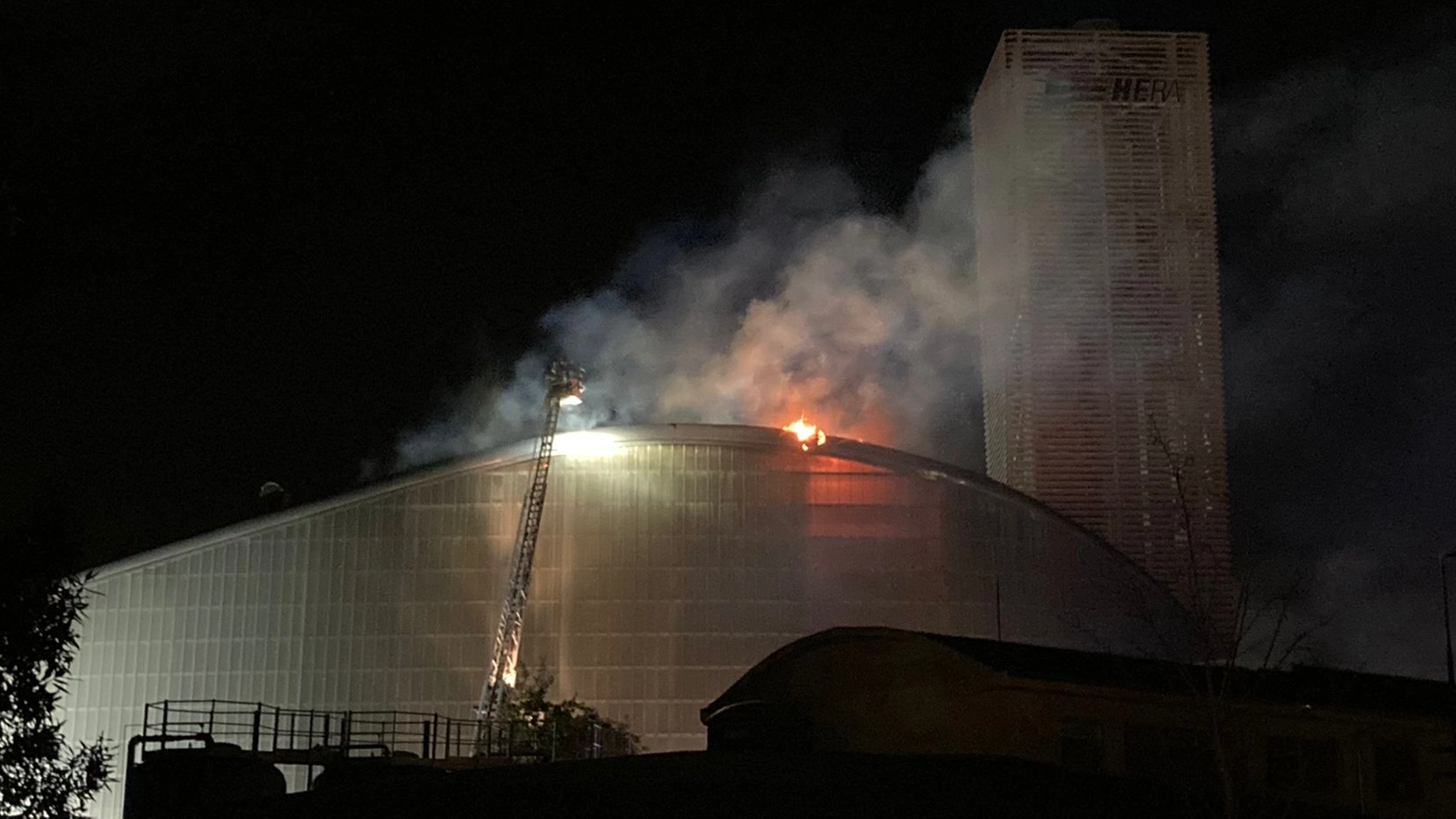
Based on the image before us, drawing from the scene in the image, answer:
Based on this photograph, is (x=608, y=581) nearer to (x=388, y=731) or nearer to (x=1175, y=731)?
(x=388, y=731)

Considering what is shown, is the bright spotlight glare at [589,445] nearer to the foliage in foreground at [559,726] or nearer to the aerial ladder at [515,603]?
the aerial ladder at [515,603]

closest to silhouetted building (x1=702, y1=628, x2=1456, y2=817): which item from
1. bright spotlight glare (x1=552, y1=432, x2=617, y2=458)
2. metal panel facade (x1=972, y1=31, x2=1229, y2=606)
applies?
bright spotlight glare (x1=552, y1=432, x2=617, y2=458)

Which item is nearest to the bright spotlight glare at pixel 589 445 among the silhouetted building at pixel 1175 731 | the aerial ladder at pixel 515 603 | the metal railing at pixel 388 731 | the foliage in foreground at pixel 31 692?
the aerial ladder at pixel 515 603

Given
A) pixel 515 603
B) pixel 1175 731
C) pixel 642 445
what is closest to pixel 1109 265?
pixel 642 445

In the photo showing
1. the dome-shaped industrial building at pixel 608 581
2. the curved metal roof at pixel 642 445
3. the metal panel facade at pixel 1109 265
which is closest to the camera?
the dome-shaped industrial building at pixel 608 581

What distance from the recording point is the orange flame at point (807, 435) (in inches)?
1982

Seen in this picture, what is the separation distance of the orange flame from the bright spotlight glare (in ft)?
21.2

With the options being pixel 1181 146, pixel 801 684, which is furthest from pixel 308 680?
pixel 1181 146

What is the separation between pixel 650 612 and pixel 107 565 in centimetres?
1904

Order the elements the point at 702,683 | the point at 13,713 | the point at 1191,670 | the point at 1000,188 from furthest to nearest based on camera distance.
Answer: the point at 1000,188 < the point at 702,683 < the point at 1191,670 < the point at 13,713

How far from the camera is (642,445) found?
2010 inches

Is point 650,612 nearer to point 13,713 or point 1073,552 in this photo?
point 1073,552

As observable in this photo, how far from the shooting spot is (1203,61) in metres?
79.4

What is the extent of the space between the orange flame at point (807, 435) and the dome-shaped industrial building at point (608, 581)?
33 centimetres
